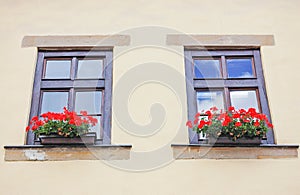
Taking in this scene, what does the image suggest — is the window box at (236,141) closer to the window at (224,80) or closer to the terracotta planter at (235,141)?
the terracotta planter at (235,141)

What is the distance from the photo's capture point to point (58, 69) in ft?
15.1

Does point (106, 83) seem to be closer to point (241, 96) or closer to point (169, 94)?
point (169, 94)

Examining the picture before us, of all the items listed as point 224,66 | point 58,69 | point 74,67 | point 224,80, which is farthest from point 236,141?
point 58,69

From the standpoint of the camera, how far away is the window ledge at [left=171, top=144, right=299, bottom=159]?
13.2 ft

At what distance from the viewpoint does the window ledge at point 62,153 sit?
402 centimetres

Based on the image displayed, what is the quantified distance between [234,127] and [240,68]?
905 mm

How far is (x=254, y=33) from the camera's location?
4711 millimetres

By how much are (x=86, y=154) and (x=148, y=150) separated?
59 cm

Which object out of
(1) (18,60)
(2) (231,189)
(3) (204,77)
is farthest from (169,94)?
(1) (18,60)

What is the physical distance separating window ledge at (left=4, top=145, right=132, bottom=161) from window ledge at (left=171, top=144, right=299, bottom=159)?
54 cm

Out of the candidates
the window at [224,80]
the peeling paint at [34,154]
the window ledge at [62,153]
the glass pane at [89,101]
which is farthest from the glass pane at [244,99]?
the peeling paint at [34,154]

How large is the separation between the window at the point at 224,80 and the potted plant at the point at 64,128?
103 cm

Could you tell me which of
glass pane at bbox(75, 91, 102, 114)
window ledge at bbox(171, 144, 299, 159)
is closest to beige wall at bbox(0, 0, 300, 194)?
window ledge at bbox(171, 144, 299, 159)

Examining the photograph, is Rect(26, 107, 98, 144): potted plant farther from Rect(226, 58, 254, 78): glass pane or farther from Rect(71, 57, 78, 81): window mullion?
Rect(226, 58, 254, 78): glass pane
